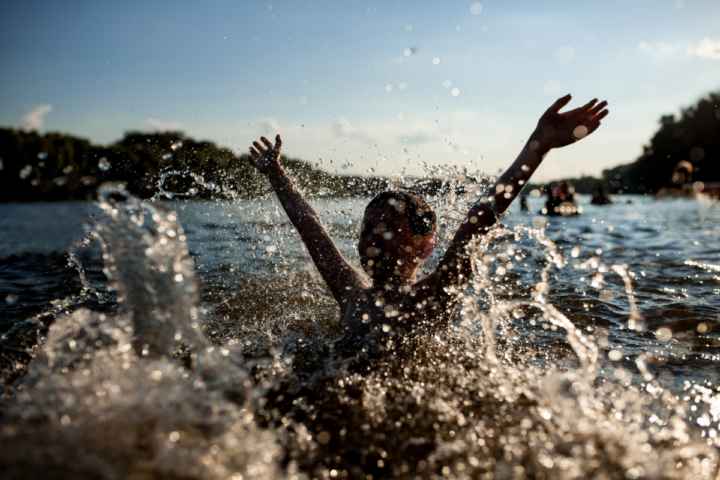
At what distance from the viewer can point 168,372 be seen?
1418mm

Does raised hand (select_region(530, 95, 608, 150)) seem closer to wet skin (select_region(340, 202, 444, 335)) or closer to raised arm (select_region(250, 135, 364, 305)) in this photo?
wet skin (select_region(340, 202, 444, 335))

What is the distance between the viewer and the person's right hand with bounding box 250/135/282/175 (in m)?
3.59

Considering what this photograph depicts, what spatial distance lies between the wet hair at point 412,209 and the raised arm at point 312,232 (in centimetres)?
56

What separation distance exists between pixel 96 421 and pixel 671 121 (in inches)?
3340

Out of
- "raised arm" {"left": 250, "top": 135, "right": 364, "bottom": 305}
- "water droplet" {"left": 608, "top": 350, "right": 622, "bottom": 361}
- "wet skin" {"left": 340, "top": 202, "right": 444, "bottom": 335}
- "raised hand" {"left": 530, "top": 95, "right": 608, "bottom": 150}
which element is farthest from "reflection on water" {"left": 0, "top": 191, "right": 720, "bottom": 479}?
"raised hand" {"left": 530, "top": 95, "right": 608, "bottom": 150}

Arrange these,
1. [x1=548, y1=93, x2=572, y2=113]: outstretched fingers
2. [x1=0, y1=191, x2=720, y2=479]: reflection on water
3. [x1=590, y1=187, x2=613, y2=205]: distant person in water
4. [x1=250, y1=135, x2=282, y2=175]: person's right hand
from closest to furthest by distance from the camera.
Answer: [x1=0, y1=191, x2=720, y2=479]: reflection on water
[x1=548, y1=93, x2=572, y2=113]: outstretched fingers
[x1=250, y1=135, x2=282, y2=175]: person's right hand
[x1=590, y1=187, x2=613, y2=205]: distant person in water

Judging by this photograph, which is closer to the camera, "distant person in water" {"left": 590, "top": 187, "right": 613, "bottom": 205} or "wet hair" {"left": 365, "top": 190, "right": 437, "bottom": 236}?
"wet hair" {"left": 365, "top": 190, "right": 437, "bottom": 236}

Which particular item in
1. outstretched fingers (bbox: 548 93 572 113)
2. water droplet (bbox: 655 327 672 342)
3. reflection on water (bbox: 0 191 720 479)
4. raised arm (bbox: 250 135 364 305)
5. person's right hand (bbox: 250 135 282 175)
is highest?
outstretched fingers (bbox: 548 93 572 113)

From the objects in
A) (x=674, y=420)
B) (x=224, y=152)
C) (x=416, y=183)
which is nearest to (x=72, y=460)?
(x=674, y=420)

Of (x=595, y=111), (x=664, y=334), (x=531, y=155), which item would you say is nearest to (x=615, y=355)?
(x=664, y=334)

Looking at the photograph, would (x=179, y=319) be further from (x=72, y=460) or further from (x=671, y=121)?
(x=671, y=121)

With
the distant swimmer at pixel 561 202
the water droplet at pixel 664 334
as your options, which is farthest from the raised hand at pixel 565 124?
the distant swimmer at pixel 561 202

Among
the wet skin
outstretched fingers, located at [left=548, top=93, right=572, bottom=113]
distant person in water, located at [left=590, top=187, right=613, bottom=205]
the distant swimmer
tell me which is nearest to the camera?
outstretched fingers, located at [left=548, top=93, right=572, bottom=113]

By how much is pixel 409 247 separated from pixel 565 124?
51.7 inches
